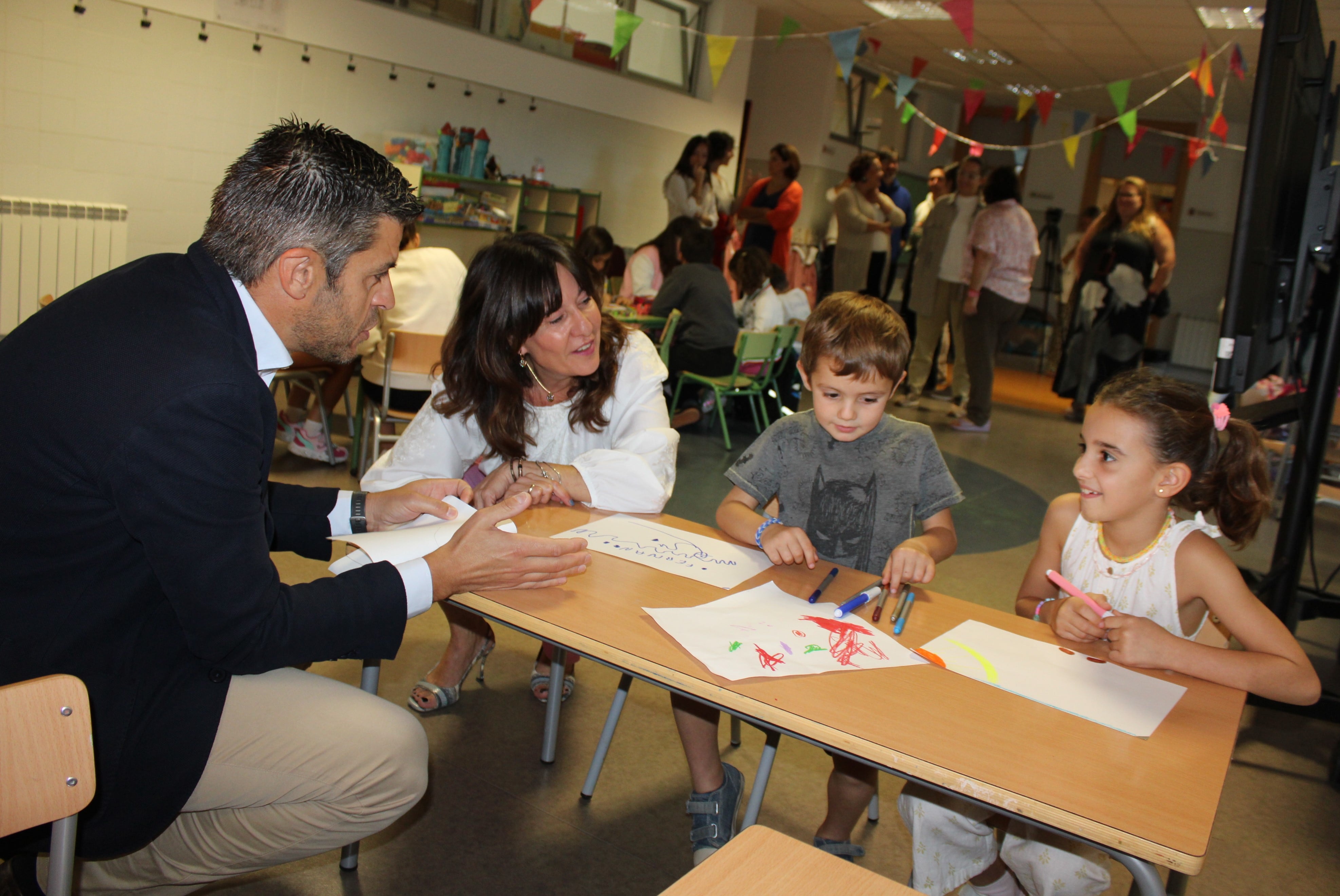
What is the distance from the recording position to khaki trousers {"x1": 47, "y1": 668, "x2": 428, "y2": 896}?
127 centimetres

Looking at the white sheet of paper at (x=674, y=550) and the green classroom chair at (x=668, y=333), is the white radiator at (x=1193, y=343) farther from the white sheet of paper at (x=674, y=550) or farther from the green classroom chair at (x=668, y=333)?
the white sheet of paper at (x=674, y=550)

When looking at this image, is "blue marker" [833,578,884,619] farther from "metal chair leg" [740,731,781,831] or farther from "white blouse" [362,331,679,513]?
"white blouse" [362,331,679,513]

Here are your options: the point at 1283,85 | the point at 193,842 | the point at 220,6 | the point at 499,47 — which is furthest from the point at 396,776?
the point at 499,47

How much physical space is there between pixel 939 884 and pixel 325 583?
3.49 ft

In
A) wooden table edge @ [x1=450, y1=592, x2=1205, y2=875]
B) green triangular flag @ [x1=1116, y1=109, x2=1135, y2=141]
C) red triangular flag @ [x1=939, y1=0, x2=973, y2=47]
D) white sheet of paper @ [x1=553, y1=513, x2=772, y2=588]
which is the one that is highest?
red triangular flag @ [x1=939, y1=0, x2=973, y2=47]

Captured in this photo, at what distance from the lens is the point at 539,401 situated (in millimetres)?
2205

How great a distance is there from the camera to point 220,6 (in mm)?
5121

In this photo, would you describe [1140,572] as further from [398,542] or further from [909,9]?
[909,9]

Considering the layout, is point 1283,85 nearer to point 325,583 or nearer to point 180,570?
point 325,583

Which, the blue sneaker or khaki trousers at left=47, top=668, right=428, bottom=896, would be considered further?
the blue sneaker

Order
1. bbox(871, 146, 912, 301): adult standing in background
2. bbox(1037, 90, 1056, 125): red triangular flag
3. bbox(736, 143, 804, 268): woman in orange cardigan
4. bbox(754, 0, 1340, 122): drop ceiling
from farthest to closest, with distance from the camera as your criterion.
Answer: bbox(871, 146, 912, 301): adult standing in background < bbox(754, 0, 1340, 122): drop ceiling < bbox(1037, 90, 1056, 125): red triangular flag < bbox(736, 143, 804, 268): woman in orange cardigan

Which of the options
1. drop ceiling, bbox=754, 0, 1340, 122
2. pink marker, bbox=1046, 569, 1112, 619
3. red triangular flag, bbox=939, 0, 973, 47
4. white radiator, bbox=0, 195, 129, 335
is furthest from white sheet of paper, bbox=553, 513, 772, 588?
drop ceiling, bbox=754, 0, 1340, 122

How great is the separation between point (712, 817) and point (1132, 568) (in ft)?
2.92

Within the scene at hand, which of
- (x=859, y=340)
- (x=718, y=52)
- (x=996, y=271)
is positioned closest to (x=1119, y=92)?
(x=996, y=271)
